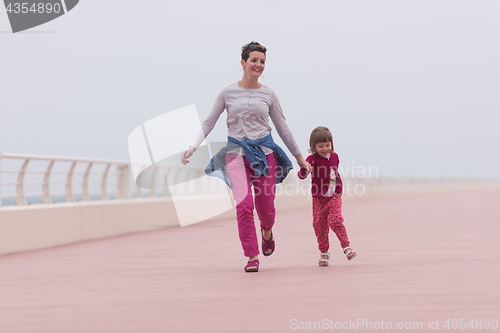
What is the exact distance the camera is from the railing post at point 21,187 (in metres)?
10.5

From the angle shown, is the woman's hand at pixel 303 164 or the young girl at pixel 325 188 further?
the young girl at pixel 325 188

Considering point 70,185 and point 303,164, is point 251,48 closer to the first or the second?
point 303,164

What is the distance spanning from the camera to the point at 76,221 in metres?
11.9

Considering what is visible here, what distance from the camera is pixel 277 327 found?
384cm

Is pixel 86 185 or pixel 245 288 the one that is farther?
pixel 86 185

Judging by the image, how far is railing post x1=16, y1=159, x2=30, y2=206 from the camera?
34.3ft

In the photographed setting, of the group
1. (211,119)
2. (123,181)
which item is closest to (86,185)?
(123,181)

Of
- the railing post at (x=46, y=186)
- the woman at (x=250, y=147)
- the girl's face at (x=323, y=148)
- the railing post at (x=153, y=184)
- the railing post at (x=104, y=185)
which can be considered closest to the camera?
the woman at (x=250, y=147)

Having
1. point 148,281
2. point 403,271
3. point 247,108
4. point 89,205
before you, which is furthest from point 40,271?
point 89,205

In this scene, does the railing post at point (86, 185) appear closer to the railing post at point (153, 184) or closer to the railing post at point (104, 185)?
the railing post at point (104, 185)

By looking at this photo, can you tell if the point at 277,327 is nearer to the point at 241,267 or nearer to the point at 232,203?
the point at 241,267

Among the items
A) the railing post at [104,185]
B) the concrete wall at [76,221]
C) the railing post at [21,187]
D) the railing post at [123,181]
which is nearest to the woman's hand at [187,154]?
the concrete wall at [76,221]

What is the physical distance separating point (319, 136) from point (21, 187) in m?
5.33

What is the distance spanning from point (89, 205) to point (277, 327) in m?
8.95
